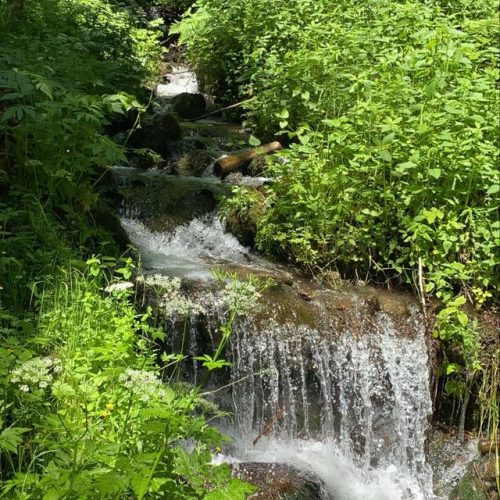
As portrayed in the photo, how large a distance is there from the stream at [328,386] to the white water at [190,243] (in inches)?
38.0

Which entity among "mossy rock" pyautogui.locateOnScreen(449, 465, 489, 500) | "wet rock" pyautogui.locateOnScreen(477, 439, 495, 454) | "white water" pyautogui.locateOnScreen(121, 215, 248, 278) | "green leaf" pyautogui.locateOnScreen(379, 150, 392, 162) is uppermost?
"green leaf" pyautogui.locateOnScreen(379, 150, 392, 162)

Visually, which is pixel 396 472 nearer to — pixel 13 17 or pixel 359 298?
pixel 359 298

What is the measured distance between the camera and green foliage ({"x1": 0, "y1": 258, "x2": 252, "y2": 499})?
7.32ft

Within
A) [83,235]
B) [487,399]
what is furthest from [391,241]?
[83,235]

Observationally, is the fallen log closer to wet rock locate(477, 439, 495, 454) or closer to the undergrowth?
the undergrowth

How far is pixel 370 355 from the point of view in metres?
4.68

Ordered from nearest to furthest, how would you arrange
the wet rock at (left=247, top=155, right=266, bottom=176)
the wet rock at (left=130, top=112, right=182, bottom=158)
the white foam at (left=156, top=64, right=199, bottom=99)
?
the wet rock at (left=247, top=155, right=266, bottom=176)
the wet rock at (left=130, top=112, right=182, bottom=158)
the white foam at (left=156, top=64, right=199, bottom=99)

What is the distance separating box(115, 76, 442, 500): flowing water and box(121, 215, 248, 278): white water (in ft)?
3.48

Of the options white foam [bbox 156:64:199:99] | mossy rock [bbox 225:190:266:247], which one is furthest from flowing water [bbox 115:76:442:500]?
white foam [bbox 156:64:199:99]

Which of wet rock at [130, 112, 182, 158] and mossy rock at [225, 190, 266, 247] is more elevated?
wet rock at [130, 112, 182, 158]

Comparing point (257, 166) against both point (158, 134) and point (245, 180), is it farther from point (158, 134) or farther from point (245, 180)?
point (158, 134)

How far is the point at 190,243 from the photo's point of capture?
250 inches

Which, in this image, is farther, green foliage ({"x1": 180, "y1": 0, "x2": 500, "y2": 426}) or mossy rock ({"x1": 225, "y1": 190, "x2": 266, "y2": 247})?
mossy rock ({"x1": 225, "y1": 190, "x2": 266, "y2": 247})

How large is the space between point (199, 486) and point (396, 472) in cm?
253
